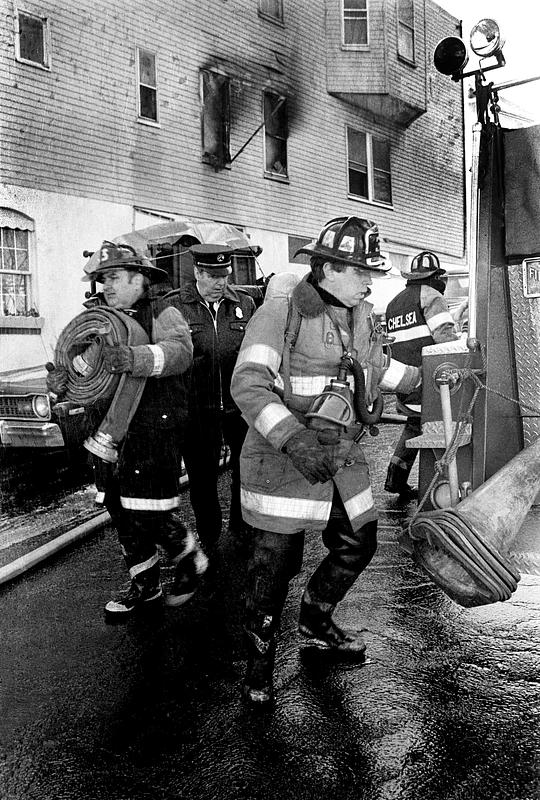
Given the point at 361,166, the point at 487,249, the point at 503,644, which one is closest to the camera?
the point at 503,644

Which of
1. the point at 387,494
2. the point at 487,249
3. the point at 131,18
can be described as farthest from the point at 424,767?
the point at 131,18

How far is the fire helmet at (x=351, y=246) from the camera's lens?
2.56 m

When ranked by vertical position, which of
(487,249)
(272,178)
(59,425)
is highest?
(272,178)

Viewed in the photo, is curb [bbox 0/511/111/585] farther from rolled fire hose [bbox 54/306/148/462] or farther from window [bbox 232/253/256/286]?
window [bbox 232/253/256/286]

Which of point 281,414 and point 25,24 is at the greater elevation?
point 25,24

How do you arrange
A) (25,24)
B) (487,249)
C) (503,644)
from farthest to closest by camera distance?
(25,24)
(487,249)
(503,644)

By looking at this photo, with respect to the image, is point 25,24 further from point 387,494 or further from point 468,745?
point 468,745

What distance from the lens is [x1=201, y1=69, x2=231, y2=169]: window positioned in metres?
7.23

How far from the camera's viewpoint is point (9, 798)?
78.5 inches

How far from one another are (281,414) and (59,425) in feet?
10.6

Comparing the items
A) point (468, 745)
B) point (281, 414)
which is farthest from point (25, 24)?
point (468, 745)

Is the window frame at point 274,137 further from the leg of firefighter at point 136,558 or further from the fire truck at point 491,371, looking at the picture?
the leg of firefighter at point 136,558

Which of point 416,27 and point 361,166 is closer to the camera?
point 416,27

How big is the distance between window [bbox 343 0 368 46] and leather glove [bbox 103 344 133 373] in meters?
5.36
